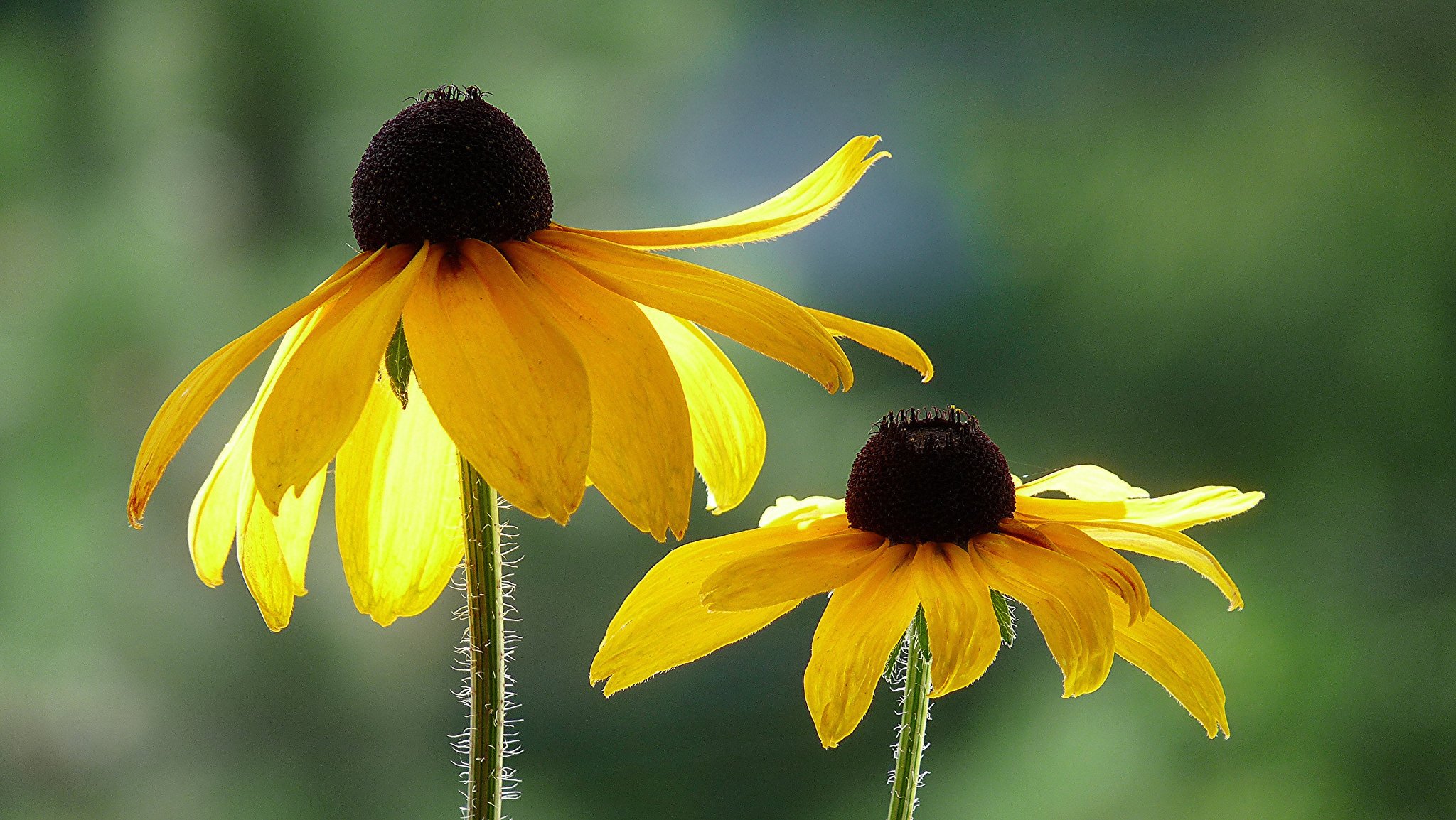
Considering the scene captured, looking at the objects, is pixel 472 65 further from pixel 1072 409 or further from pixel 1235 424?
pixel 1235 424

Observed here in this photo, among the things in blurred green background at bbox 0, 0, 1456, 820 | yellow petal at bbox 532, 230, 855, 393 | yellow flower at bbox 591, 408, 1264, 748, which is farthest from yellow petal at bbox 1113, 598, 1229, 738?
blurred green background at bbox 0, 0, 1456, 820

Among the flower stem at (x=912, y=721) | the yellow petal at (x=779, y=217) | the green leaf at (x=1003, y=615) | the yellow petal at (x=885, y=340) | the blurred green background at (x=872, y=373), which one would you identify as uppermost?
the blurred green background at (x=872, y=373)

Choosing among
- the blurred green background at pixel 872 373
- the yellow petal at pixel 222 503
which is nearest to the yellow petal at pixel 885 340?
the yellow petal at pixel 222 503

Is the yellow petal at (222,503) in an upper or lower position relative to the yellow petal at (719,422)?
lower

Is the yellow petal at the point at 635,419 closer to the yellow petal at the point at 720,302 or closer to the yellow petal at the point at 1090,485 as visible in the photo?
the yellow petal at the point at 720,302

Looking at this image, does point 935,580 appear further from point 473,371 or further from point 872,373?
point 872,373

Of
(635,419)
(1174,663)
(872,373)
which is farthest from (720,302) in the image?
(872,373)
